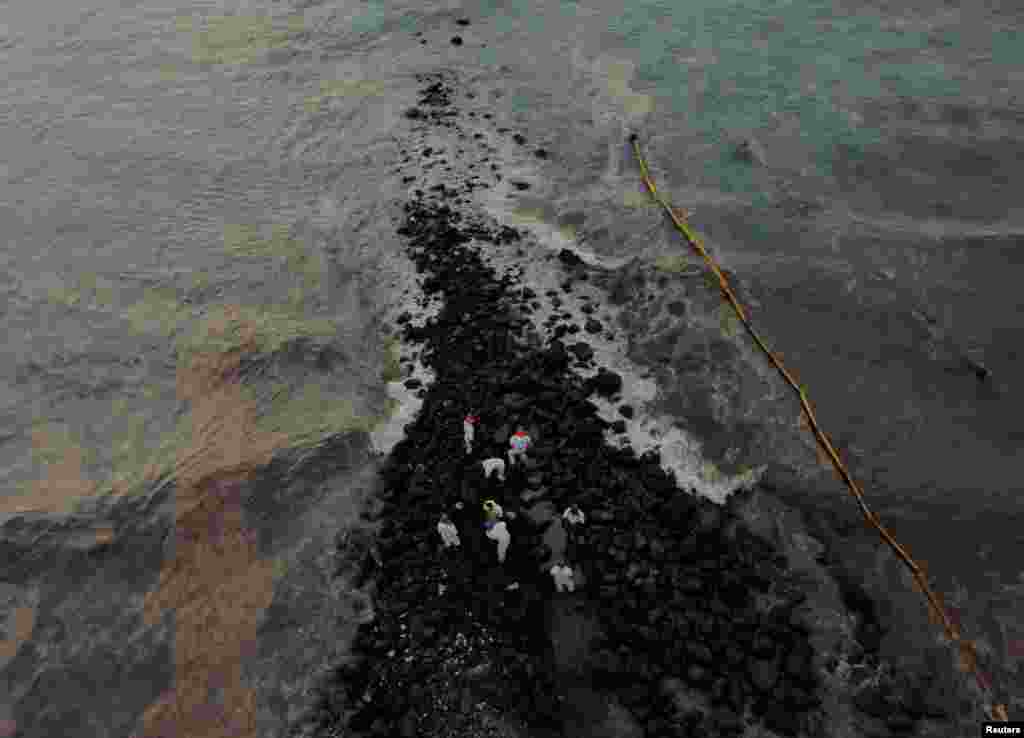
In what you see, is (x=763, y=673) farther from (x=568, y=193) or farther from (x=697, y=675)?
(x=568, y=193)

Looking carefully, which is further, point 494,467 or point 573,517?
point 494,467

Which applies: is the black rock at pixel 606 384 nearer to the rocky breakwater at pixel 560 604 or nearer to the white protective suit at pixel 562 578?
the rocky breakwater at pixel 560 604

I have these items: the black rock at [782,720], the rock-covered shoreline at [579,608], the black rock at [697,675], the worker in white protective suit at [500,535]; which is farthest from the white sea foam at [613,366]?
the black rock at [782,720]

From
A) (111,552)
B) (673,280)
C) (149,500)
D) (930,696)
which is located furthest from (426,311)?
(930,696)

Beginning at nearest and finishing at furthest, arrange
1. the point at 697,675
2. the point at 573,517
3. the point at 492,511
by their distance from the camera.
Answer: the point at 697,675 → the point at 492,511 → the point at 573,517

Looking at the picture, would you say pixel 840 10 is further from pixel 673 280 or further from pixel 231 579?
pixel 231 579

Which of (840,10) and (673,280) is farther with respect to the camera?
(840,10)

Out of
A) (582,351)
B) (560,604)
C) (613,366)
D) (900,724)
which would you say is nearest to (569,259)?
(582,351)
